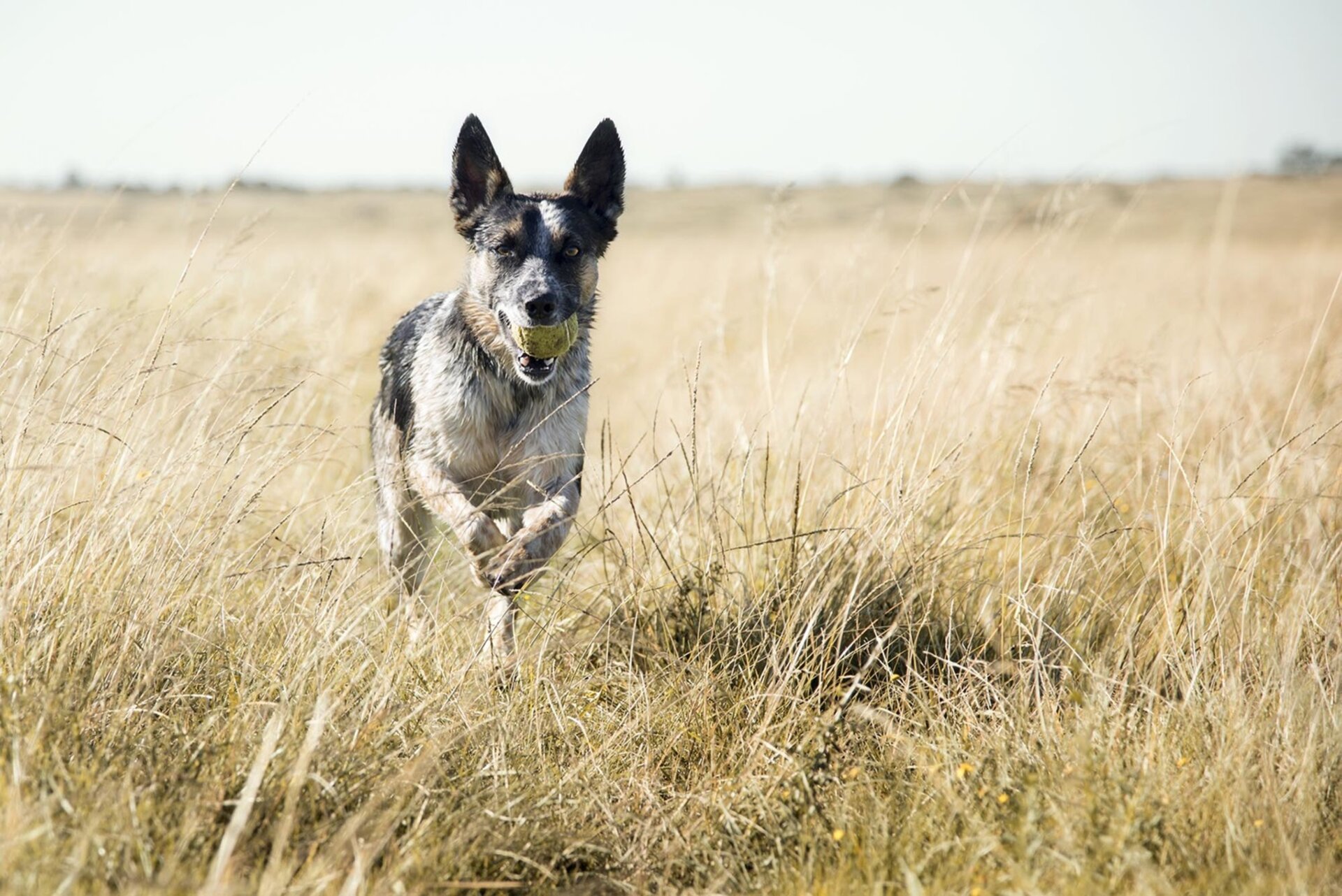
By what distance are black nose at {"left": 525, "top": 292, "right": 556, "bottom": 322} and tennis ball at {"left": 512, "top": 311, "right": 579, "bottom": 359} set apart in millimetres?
46

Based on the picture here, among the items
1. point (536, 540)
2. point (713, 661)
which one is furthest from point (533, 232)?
point (713, 661)

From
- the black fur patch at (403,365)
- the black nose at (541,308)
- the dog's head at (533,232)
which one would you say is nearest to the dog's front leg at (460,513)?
the black fur patch at (403,365)

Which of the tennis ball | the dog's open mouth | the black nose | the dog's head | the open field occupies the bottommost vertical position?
the open field

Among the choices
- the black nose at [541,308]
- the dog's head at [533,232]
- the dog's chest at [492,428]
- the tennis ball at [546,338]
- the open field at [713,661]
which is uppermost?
the dog's head at [533,232]

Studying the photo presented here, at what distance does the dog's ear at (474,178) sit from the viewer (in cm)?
448

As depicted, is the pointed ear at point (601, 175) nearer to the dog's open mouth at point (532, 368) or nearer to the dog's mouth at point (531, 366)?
the dog's mouth at point (531, 366)

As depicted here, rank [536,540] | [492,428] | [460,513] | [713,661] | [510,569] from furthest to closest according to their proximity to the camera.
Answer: [492,428], [460,513], [536,540], [510,569], [713,661]

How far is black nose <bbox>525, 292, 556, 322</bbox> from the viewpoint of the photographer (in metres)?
4.07

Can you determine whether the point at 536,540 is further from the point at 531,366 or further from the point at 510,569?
the point at 531,366

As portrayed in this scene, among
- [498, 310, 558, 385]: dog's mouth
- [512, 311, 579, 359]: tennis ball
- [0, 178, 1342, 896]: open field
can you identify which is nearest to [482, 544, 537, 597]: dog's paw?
[0, 178, 1342, 896]: open field

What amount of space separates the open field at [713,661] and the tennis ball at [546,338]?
2.74ft

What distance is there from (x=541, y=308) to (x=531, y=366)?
0.25 metres

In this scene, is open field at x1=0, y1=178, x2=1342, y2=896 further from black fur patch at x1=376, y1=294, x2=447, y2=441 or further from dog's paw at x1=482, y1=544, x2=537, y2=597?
black fur patch at x1=376, y1=294, x2=447, y2=441

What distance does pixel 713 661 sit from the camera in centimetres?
342
